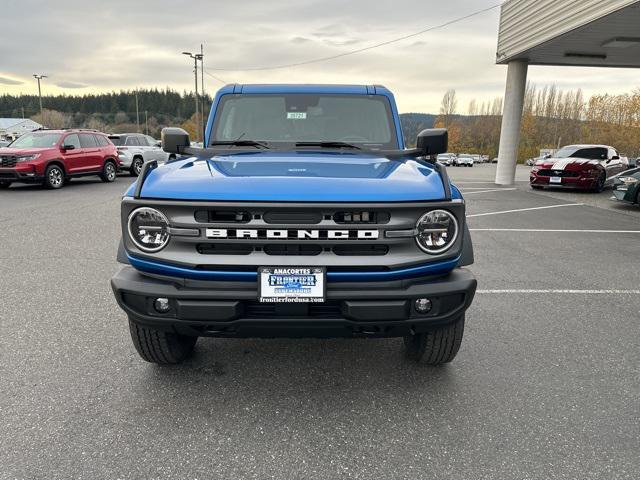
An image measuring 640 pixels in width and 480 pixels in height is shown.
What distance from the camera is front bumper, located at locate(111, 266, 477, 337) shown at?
7.88 feet

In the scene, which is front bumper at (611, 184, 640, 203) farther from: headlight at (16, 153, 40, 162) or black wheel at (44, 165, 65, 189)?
headlight at (16, 153, 40, 162)

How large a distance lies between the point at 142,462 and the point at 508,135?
1900cm

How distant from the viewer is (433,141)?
359 centimetres

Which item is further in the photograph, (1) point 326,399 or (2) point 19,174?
(2) point 19,174

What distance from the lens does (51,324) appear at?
3.92 metres

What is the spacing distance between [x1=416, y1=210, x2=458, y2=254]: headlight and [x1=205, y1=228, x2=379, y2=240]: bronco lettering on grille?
26 centimetres

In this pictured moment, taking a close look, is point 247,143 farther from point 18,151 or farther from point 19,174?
point 18,151

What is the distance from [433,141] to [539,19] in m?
13.8

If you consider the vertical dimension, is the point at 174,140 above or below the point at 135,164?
above

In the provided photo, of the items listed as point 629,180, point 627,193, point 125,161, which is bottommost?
point 125,161

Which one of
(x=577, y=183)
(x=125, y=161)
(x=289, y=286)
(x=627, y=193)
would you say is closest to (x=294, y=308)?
(x=289, y=286)

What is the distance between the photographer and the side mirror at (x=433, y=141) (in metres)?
3.58

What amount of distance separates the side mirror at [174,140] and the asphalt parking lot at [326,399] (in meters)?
1.52

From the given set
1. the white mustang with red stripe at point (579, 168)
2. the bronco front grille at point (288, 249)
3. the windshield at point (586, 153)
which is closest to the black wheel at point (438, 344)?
the bronco front grille at point (288, 249)
